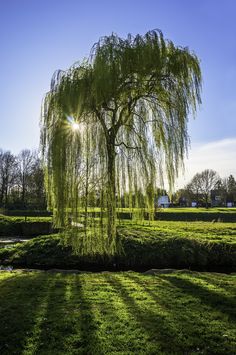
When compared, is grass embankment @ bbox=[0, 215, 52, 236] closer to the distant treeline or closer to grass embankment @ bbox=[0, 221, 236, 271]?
grass embankment @ bbox=[0, 221, 236, 271]

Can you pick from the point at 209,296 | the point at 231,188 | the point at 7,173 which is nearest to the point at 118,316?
the point at 209,296

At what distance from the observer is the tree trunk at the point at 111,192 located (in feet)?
34.5

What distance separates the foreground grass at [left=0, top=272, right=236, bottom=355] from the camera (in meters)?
4.77

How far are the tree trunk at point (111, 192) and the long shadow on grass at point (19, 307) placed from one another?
2535mm

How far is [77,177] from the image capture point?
403 inches

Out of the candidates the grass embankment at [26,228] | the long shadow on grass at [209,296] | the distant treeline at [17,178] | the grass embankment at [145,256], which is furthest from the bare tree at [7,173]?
the long shadow on grass at [209,296]

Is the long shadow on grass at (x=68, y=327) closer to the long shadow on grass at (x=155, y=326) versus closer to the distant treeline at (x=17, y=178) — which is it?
the long shadow on grass at (x=155, y=326)

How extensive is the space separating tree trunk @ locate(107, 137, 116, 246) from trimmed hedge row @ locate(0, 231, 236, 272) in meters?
1.86

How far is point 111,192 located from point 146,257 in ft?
11.8

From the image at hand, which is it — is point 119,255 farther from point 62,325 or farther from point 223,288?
point 62,325

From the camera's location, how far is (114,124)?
11.1m

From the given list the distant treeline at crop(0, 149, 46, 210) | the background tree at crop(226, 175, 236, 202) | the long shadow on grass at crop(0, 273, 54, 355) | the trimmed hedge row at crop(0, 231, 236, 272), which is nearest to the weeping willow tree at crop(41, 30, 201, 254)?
the trimmed hedge row at crop(0, 231, 236, 272)

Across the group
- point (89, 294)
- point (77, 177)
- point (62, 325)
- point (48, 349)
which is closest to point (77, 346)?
point (48, 349)

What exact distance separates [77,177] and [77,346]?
19.5 feet
